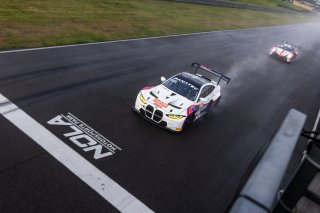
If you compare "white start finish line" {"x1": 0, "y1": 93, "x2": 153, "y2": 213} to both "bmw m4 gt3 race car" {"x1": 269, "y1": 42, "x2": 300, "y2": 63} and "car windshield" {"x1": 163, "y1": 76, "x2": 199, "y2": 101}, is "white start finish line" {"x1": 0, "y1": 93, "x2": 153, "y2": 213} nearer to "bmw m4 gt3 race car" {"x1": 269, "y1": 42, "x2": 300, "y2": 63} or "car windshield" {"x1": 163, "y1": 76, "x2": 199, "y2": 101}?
"car windshield" {"x1": 163, "y1": 76, "x2": 199, "y2": 101}

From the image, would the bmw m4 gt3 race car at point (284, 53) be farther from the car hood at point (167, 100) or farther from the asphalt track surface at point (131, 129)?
the car hood at point (167, 100)

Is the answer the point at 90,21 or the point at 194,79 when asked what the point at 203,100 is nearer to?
the point at 194,79

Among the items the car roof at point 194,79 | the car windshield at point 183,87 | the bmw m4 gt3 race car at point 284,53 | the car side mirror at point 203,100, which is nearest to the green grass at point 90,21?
the bmw m4 gt3 race car at point 284,53

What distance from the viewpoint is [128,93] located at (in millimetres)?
14242

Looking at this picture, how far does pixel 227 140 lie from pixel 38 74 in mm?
8094

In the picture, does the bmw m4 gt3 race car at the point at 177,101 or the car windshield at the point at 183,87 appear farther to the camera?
the car windshield at the point at 183,87

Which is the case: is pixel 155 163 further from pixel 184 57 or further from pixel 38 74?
pixel 184 57

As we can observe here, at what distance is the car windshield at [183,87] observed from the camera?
12600mm

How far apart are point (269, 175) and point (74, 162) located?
23.5 feet

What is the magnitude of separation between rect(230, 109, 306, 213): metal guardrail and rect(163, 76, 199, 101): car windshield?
380 inches

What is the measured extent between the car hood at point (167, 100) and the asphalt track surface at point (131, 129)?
2.68 feet

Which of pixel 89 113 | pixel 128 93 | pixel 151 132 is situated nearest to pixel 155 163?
pixel 151 132

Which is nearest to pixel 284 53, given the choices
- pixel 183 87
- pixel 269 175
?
pixel 183 87

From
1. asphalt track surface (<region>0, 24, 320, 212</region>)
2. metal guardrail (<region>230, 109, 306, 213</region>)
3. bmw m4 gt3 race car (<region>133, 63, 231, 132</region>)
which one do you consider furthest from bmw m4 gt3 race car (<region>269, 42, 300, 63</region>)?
metal guardrail (<region>230, 109, 306, 213</region>)
